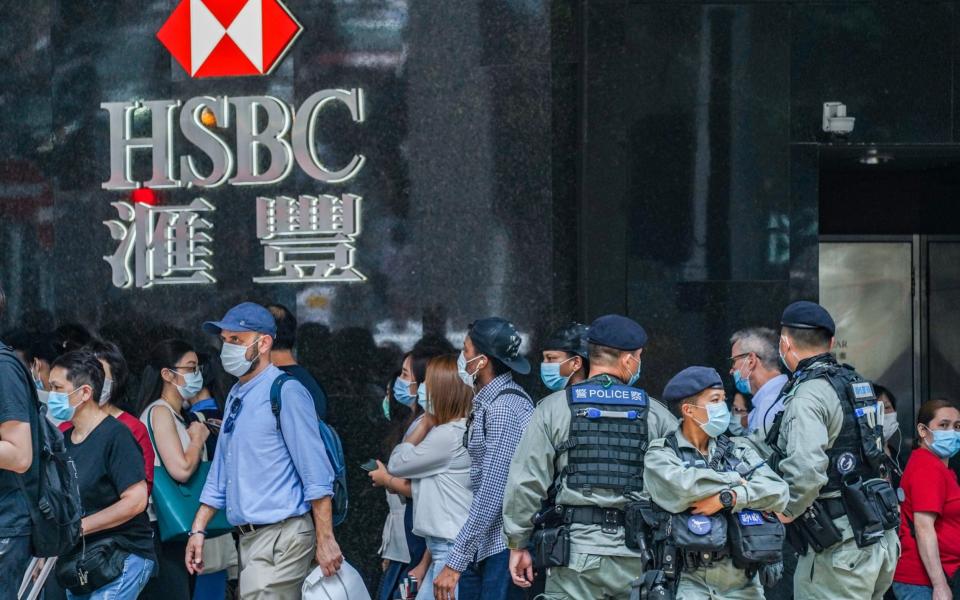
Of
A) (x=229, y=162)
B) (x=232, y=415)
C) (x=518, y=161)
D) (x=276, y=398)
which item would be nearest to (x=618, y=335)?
(x=276, y=398)

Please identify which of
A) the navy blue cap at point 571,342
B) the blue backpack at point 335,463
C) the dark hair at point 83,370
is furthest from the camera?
the navy blue cap at point 571,342

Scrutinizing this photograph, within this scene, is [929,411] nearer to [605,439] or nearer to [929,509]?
[929,509]

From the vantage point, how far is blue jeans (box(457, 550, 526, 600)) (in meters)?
7.41

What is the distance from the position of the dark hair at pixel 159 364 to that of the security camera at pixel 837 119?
428cm

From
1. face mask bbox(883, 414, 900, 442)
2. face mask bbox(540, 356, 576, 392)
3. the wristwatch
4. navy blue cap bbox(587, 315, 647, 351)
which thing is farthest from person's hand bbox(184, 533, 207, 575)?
face mask bbox(883, 414, 900, 442)

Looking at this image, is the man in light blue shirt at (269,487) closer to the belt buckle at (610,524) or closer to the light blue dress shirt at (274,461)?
the light blue dress shirt at (274,461)

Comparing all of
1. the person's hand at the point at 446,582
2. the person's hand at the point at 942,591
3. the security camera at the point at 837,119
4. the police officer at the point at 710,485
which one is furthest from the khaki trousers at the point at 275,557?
the security camera at the point at 837,119

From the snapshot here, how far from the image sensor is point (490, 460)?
7.25 metres

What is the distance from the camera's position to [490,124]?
402 inches

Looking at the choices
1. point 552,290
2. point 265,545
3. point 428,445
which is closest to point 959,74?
point 552,290

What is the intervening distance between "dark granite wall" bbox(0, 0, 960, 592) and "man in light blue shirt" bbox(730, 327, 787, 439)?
1017mm

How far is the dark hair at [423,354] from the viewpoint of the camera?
869 centimetres

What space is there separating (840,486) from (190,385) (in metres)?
3.59

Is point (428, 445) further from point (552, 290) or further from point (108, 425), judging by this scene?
point (552, 290)
